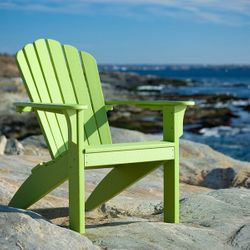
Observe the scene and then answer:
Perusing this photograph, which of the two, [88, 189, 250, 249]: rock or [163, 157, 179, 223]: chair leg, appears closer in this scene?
[88, 189, 250, 249]: rock

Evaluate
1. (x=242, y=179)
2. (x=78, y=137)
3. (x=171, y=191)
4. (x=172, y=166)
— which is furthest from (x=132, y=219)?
(x=242, y=179)

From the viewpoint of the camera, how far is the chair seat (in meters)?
4.20

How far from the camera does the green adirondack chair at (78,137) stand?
419 centimetres

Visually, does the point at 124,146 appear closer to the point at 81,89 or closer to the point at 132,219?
the point at 132,219

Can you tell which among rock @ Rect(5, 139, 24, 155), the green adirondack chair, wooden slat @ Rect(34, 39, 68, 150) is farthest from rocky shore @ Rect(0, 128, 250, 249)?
rock @ Rect(5, 139, 24, 155)

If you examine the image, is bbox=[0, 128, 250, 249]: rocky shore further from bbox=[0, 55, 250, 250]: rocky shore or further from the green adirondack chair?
the green adirondack chair

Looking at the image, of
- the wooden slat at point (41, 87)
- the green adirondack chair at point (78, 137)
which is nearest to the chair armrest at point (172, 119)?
the green adirondack chair at point (78, 137)

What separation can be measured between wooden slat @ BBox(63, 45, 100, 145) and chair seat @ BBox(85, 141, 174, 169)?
0.73 metres

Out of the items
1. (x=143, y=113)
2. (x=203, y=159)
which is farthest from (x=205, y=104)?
(x=203, y=159)

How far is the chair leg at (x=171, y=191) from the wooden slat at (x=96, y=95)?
0.64m

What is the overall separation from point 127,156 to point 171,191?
52 cm

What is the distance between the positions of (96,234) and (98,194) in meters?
0.74

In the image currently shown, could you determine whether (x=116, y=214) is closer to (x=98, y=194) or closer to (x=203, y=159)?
(x=98, y=194)

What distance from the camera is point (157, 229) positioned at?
4.44m
